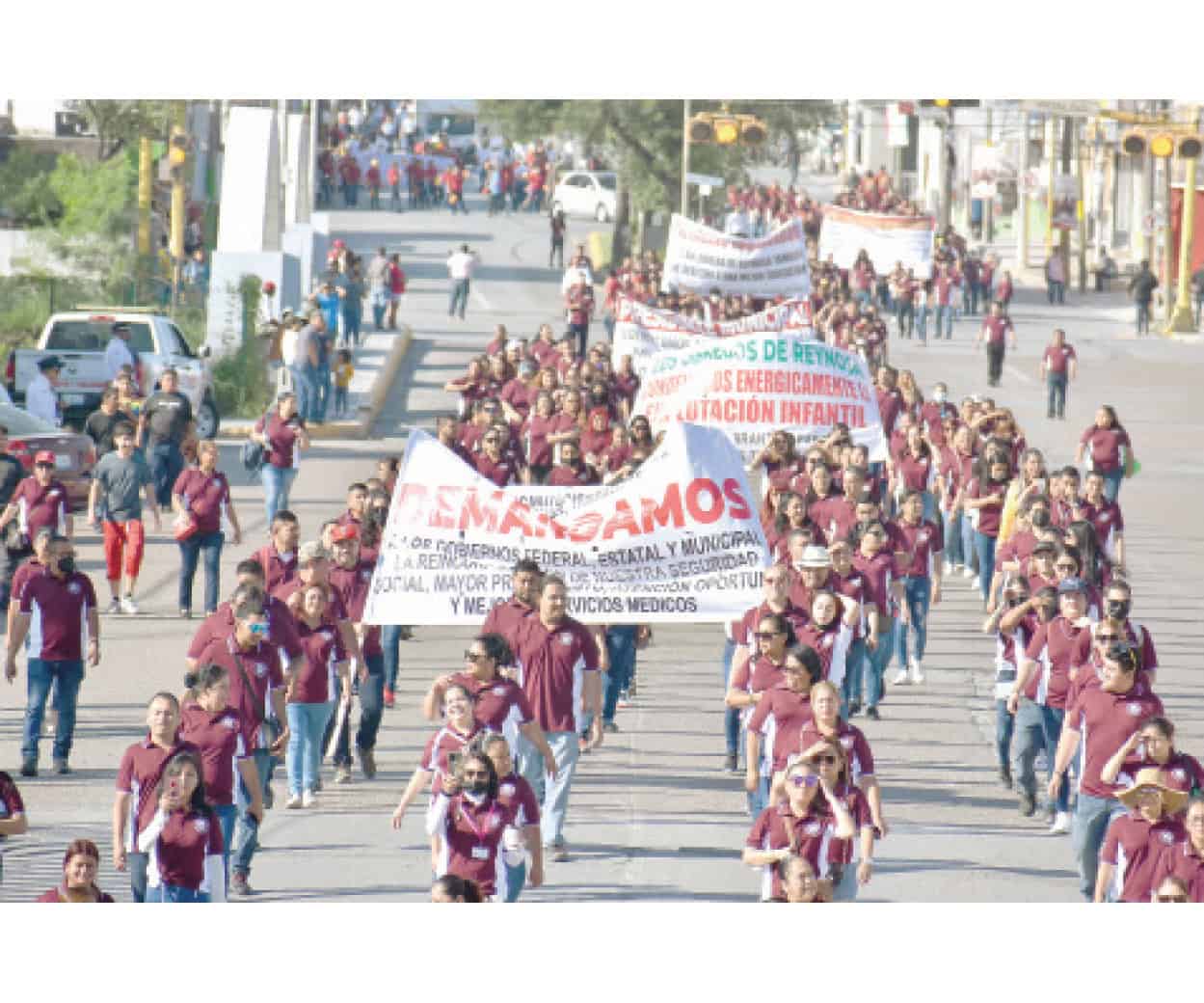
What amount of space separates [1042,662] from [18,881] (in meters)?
5.25

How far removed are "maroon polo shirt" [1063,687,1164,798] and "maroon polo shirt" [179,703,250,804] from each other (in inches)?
150

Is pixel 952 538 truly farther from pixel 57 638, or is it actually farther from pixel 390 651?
pixel 57 638

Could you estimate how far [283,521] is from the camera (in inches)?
590

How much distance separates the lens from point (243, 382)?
3247cm

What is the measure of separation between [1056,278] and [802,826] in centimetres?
4544

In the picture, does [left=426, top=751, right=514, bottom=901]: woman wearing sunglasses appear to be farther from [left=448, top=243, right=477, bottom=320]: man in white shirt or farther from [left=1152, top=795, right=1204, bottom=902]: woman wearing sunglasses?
[left=448, top=243, right=477, bottom=320]: man in white shirt

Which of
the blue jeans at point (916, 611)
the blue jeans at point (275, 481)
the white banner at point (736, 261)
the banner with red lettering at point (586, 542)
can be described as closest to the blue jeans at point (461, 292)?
the white banner at point (736, 261)

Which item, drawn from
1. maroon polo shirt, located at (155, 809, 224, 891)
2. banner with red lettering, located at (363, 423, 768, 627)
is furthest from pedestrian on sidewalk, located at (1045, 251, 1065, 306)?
maroon polo shirt, located at (155, 809, 224, 891)

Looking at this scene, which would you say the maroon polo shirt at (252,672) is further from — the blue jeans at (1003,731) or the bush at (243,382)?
the bush at (243,382)

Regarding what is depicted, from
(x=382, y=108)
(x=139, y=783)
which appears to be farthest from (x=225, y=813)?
(x=382, y=108)

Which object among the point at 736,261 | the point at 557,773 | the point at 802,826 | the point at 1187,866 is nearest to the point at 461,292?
the point at 736,261

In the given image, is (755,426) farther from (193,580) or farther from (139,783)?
(139,783)

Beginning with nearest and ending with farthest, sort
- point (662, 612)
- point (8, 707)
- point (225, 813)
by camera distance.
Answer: point (225, 813), point (662, 612), point (8, 707)

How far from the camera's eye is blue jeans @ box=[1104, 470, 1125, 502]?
23750mm
